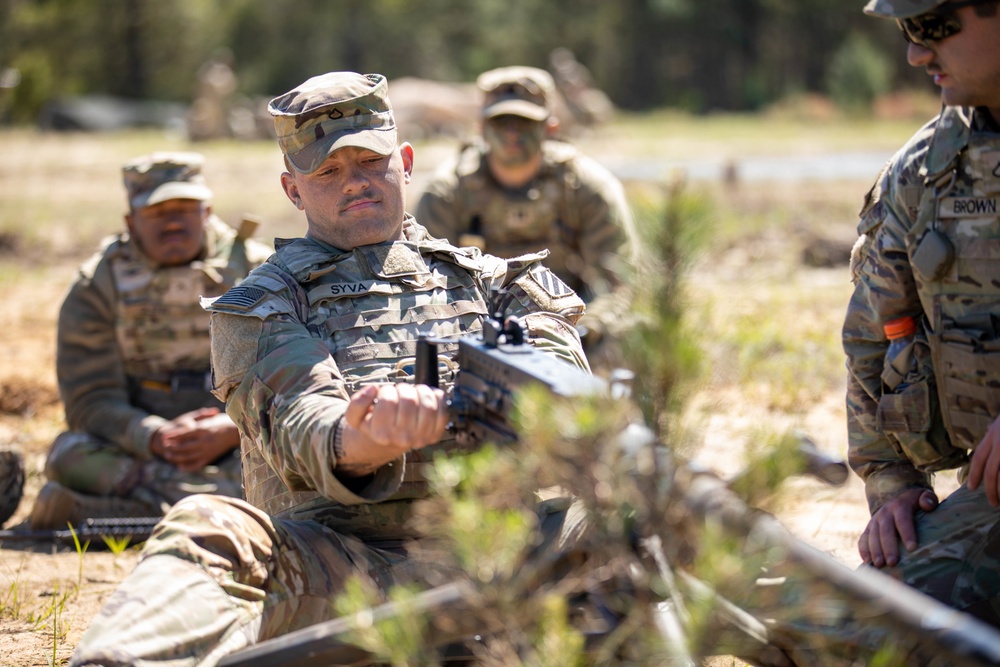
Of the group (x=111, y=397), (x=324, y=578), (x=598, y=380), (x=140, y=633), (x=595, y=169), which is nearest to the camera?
(x=598, y=380)

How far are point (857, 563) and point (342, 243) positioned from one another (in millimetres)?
2262

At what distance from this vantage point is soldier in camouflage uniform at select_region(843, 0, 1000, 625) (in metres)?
3.19

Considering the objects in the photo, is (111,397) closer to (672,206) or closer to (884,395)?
(884,395)

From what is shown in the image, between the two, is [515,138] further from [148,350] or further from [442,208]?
[148,350]

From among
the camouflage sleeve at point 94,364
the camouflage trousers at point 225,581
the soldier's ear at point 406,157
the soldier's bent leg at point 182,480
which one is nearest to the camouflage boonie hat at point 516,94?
the camouflage sleeve at point 94,364

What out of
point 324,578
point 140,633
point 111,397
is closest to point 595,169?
point 111,397

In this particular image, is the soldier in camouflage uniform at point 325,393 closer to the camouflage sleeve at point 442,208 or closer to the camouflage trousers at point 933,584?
the camouflage trousers at point 933,584

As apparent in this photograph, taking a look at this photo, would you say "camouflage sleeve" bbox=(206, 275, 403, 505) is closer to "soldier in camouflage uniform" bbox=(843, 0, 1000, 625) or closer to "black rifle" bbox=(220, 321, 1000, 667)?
"black rifle" bbox=(220, 321, 1000, 667)

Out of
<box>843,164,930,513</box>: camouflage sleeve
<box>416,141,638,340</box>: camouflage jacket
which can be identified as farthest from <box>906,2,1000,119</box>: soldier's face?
<box>416,141,638,340</box>: camouflage jacket

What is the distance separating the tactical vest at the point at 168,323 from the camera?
5891 mm

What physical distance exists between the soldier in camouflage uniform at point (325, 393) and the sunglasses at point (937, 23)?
46.7 inches

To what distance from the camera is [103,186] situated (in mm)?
18781

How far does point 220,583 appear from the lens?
2.82m

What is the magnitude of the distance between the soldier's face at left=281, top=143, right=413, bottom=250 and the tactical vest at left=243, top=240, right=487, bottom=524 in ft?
0.17
